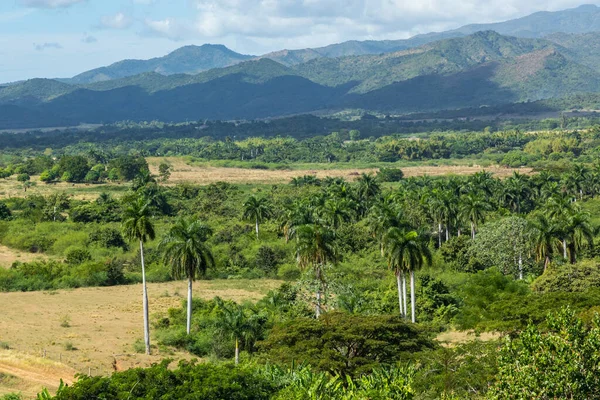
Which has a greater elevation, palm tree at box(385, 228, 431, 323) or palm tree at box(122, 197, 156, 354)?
palm tree at box(122, 197, 156, 354)

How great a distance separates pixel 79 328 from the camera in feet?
194

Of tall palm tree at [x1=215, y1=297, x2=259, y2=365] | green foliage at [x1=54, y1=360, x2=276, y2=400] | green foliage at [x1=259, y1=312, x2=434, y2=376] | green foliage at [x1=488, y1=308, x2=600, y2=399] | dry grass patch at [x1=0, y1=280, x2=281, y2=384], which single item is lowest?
dry grass patch at [x1=0, y1=280, x2=281, y2=384]

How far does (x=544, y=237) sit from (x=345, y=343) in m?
32.7

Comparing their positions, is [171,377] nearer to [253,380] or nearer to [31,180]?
[253,380]

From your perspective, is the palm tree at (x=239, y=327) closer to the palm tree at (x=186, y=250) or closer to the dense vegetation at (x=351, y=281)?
the dense vegetation at (x=351, y=281)

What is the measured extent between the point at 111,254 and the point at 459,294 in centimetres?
4431

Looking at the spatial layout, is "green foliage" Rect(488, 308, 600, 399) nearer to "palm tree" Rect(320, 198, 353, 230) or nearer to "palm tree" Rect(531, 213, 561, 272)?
"palm tree" Rect(531, 213, 561, 272)

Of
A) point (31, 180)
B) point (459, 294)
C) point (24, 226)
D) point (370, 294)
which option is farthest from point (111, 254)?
point (31, 180)

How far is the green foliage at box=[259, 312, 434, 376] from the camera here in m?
40.0

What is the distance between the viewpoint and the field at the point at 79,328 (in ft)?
153

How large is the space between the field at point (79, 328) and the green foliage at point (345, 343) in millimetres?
13294

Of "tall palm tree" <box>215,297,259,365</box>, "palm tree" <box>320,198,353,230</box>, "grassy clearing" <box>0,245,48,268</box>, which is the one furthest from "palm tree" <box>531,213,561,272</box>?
"grassy clearing" <box>0,245,48,268</box>

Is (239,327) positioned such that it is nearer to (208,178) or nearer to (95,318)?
(95,318)

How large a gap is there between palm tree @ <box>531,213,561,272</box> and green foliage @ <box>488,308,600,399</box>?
129 ft
